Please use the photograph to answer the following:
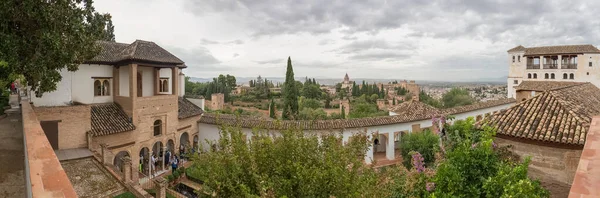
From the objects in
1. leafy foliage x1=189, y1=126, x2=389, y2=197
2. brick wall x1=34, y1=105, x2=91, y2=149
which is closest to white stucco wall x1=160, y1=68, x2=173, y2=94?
brick wall x1=34, y1=105, x2=91, y2=149

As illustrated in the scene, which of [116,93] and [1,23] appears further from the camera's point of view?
[116,93]

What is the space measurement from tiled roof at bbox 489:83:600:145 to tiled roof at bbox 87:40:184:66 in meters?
14.5

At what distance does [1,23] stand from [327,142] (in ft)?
26.2

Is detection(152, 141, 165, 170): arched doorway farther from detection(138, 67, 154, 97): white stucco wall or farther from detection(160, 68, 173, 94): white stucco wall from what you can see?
detection(160, 68, 173, 94): white stucco wall

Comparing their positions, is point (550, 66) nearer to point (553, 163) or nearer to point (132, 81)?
point (553, 163)

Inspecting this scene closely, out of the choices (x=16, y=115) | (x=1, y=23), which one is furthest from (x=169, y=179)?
(x=1, y=23)

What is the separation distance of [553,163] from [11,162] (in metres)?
11.5

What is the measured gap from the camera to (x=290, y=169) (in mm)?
5238

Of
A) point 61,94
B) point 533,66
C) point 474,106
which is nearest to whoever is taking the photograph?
point 61,94

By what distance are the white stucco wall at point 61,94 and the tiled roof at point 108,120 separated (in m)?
1.17

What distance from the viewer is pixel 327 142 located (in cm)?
596

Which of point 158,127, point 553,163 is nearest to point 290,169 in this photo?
point 553,163

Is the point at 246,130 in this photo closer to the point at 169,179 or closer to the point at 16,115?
the point at 169,179

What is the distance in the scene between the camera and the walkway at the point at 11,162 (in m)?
5.05
